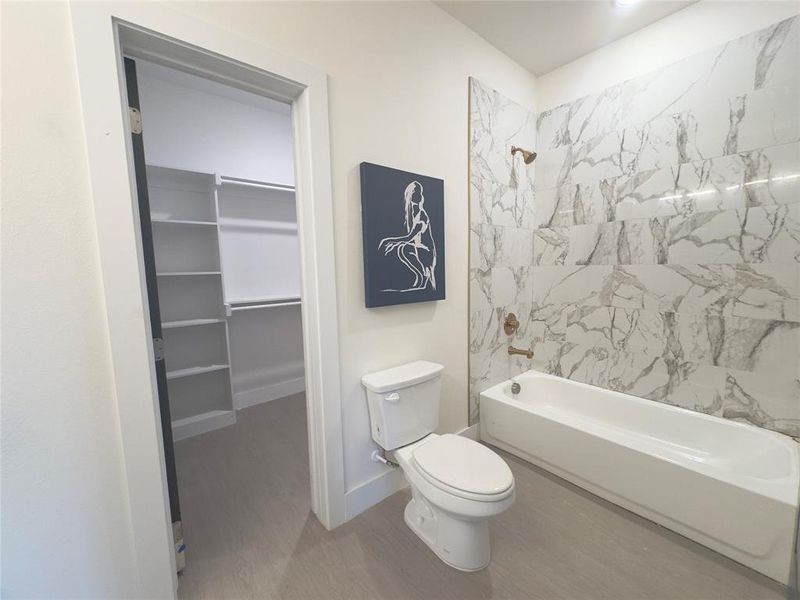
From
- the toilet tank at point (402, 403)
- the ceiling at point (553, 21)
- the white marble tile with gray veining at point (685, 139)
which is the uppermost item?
the ceiling at point (553, 21)

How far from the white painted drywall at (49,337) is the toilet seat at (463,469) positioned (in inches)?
44.9

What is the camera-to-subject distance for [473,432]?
220 cm

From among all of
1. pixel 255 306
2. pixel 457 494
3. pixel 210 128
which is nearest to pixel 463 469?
pixel 457 494

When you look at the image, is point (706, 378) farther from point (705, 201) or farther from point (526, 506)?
point (526, 506)

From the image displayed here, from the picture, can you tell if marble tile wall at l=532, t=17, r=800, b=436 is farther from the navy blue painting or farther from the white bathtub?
the navy blue painting

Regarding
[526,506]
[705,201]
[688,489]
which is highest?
[705,201]

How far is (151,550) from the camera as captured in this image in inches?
42.0

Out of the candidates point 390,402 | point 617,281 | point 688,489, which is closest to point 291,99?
point 390,402

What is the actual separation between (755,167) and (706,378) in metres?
1.17

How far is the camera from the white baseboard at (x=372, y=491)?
5.19 ft

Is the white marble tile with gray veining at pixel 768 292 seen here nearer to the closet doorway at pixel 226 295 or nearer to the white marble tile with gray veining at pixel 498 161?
the white marble tile with gray veining at pixel 498 161

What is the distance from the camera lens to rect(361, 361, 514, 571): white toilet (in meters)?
1.21

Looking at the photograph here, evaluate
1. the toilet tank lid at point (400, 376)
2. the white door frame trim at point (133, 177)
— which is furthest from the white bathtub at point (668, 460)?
the white door frame trim at point (133, 177)

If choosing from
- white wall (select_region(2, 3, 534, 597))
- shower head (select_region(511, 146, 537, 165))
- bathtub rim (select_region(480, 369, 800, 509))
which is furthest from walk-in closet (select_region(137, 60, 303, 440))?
bathtub rim (select_region(480, 369, 800, 509))
